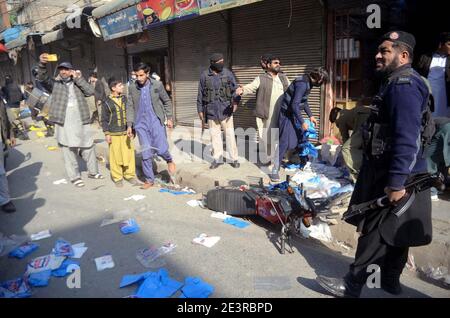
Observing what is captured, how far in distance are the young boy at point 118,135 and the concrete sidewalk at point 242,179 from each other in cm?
84

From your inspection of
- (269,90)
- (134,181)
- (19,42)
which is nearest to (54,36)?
(19,42)

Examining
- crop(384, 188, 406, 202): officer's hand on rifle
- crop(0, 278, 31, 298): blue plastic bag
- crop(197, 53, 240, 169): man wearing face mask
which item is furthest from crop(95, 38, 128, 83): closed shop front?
crop(384, 188, 406, 202): officer's hand on rifle

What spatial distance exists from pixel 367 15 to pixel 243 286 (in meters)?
5.00

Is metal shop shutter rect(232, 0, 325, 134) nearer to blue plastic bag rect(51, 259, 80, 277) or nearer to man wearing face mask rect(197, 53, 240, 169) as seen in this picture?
man wearing face mask rect(197, 53, 240, 169)

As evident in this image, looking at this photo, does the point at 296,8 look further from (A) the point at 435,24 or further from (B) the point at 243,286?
(B) the point at 243,286

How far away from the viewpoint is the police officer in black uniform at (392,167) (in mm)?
2078

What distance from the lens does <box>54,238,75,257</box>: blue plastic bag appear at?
346 centimetres

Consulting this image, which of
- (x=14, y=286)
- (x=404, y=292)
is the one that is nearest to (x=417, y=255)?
(x=404, y=292)

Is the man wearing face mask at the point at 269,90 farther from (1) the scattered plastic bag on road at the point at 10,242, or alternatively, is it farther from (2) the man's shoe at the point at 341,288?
(1) the scattered plastic bag on road at the point at 10,242

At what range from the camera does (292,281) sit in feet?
9.56

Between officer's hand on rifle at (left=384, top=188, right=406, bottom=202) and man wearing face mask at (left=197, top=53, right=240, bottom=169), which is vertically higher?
man wearing face mask at (left=197, top=53, right=240, bottom=169)

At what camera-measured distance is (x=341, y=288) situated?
2566 mm

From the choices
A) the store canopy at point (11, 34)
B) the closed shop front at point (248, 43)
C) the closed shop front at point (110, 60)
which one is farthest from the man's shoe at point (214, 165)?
the store canopy at point (11, 34)

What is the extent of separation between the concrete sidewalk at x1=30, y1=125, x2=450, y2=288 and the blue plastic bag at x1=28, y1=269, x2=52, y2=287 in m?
2.73
